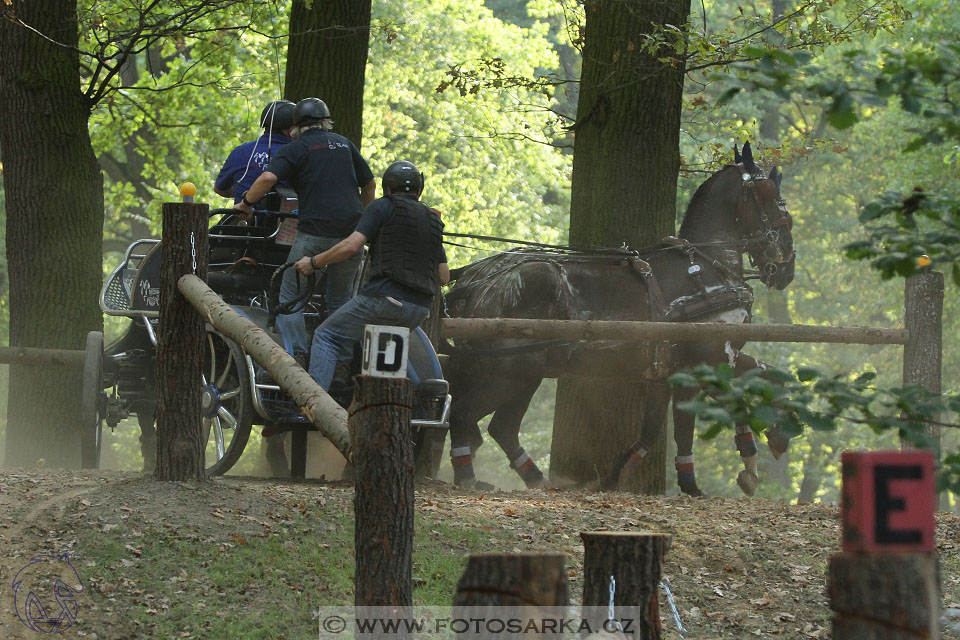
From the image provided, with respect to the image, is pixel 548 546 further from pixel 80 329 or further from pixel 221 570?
pixel 80 329

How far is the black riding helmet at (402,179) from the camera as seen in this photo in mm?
8148

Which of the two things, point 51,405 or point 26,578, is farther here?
point 51,405

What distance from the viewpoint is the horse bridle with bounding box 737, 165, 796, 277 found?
11.6m

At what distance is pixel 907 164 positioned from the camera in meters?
22.8

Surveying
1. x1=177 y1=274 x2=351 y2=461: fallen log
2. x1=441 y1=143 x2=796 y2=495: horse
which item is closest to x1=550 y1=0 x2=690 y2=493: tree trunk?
x1=441 y1=143 x2=796 y2=495: horse

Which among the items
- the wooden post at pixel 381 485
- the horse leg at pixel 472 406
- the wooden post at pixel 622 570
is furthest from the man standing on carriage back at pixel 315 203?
the wooden post at pixel 622 570

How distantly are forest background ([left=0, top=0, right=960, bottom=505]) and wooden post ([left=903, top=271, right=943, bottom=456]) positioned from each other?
2.40 m

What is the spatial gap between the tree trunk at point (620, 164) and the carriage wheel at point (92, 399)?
4.29 meters

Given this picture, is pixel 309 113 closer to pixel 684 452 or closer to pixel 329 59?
pixel 329 59

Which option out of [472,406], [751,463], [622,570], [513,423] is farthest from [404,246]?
[751,463]

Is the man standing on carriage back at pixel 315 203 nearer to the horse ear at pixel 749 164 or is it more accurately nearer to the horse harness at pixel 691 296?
the horse harness at pixel 691 296

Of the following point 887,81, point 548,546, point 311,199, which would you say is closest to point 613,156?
point 311,199

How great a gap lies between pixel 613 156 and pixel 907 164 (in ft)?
44.0

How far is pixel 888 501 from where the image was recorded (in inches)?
117
